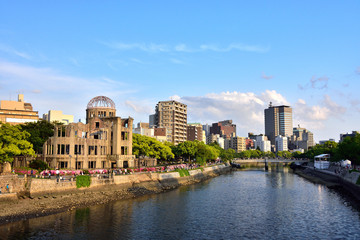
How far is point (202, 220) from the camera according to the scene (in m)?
55.5

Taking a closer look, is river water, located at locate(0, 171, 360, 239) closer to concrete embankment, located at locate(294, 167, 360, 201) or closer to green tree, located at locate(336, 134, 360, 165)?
concrete embankment, located at locate(294, 167, 360, 201)

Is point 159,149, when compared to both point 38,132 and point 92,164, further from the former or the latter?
point 38,132

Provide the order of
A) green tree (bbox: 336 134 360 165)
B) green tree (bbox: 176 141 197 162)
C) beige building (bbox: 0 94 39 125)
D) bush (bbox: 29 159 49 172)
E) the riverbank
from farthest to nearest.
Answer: beige building (bbox: 0 94 39 125), green tree (bbox: 176 141 197 162), green tree (bbox: 336 134 360 165), bush (bbox: 29 159 49 172), the riverbank

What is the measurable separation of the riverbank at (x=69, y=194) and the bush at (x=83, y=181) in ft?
3.07

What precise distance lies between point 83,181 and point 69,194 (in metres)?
5.31

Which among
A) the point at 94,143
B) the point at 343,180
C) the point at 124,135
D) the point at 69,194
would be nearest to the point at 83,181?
the point at 69,194

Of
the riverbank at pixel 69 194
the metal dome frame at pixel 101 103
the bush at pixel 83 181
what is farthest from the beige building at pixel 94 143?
the bush at pixel 83 181

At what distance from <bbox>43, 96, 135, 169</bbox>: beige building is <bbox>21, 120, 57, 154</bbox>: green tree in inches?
361

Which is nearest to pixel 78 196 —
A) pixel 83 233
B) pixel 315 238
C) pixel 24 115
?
pixel 83 233

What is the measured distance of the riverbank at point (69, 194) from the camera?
172 feet

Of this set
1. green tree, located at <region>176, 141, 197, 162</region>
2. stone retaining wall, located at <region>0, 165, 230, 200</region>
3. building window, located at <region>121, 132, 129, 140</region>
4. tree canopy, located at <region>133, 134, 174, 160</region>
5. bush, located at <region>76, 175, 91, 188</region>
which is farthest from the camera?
green tree, located at <region>176, 141, 197, 162</region>

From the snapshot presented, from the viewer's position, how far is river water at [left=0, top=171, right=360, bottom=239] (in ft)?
151

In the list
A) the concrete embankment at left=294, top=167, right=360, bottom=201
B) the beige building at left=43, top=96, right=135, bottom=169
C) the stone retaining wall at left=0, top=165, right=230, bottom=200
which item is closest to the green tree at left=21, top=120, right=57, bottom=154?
the beige building at left=43, top=96, right=135, bottom=169

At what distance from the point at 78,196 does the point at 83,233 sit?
68.8ft
